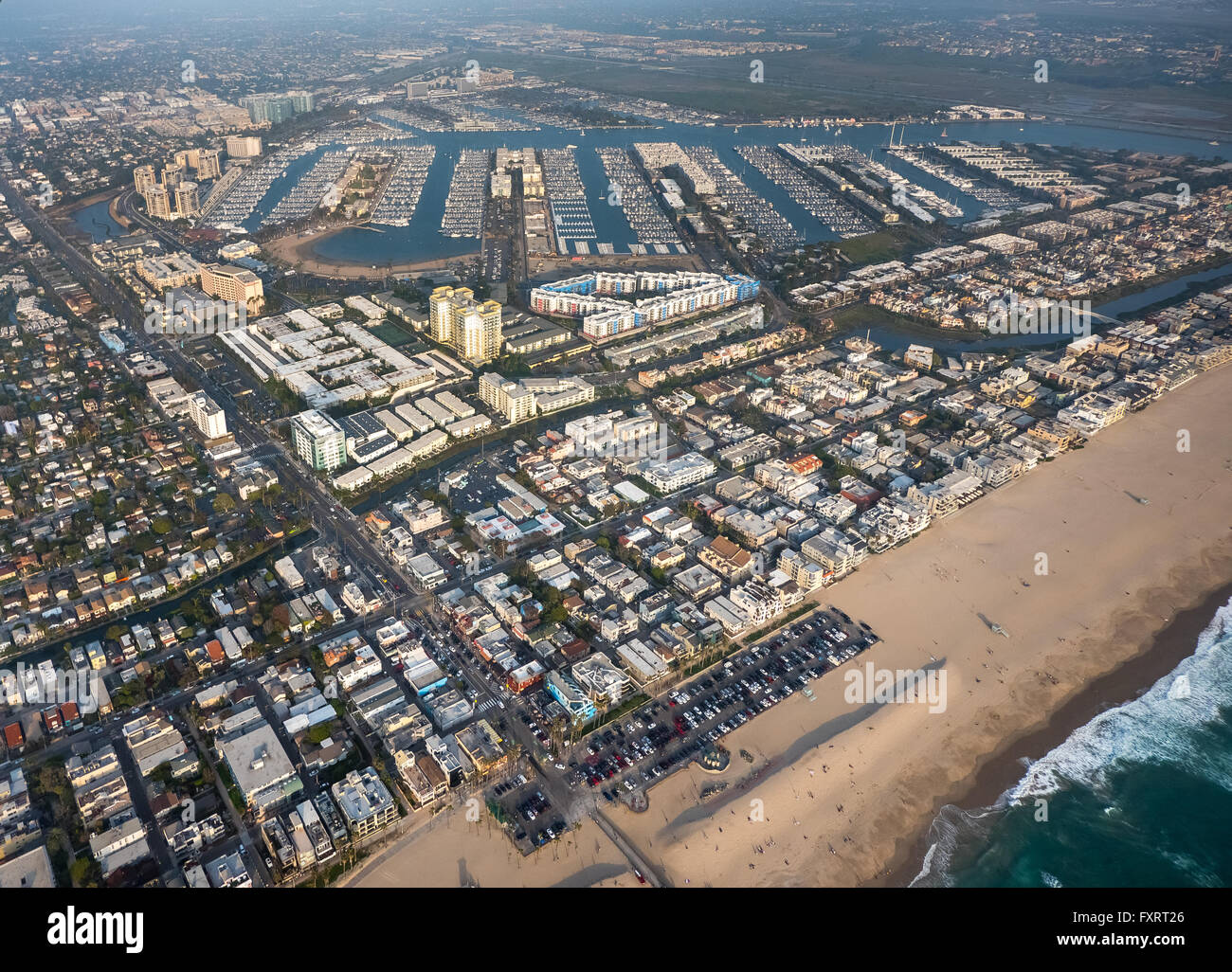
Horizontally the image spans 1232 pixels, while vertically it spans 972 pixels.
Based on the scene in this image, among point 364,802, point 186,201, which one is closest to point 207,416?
point 364,802

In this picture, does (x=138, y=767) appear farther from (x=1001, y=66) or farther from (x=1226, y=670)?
(x=1001, y=66)

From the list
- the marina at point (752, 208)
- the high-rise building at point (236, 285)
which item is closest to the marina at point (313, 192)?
the high-rise building at point (236, 285)

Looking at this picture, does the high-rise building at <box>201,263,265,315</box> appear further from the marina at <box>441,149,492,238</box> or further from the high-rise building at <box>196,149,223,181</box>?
the high-rise building at <box>196,149,223,181</box>

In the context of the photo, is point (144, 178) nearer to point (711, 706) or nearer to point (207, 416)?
point (207, 416)

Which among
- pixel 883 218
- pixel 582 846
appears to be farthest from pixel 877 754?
pixel 883 218

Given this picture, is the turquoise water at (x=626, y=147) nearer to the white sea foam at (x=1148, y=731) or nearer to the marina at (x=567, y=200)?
the marina at (x=567, y=200)
